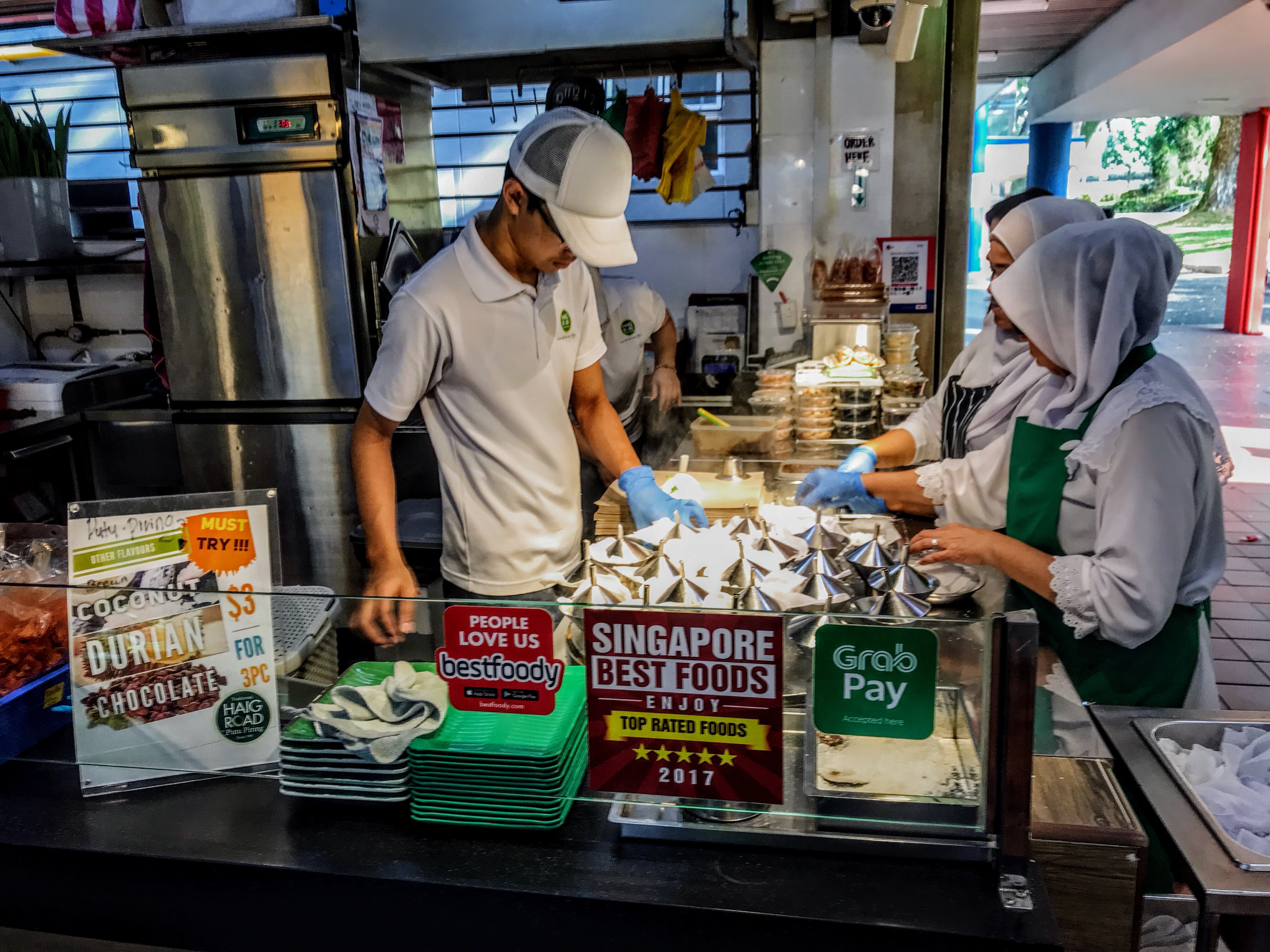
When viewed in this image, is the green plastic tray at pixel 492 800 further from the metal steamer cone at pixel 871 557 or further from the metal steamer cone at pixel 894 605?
the metal steamer cone at pixel 871 557

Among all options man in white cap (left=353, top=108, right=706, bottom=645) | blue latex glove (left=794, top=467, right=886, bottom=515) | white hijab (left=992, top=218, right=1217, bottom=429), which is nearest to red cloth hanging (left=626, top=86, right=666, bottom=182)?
man in white cap (left=353, top=108, right=706, bottom=645)

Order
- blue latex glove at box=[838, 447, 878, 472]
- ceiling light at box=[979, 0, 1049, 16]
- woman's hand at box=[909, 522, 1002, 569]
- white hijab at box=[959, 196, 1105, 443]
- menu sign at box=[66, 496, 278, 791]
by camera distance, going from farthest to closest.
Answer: ceiling light at box=[979, 0, 1049, 16], blue latex glove at box=[838, 447, 878, 472], white hijab at box=[959, 196, 1105, 443], woman's hand at box=[909, 522, 1002, 569], menu sign at box=[66, 496, 278, 791]

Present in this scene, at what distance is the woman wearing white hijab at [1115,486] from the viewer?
1.82 meters

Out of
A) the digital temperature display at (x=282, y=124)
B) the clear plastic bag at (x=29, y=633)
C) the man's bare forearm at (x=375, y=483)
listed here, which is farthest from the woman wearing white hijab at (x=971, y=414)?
the digital temperature display at (x=282, y=124)

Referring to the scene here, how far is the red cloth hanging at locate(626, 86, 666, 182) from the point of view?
4.21m

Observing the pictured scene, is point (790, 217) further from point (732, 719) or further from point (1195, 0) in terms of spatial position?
point (1195, 0)

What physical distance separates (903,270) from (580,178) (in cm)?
271

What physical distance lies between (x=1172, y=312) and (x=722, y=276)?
15.5 meters

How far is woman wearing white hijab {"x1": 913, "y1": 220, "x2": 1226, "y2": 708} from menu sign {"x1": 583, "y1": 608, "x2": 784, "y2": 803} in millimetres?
976

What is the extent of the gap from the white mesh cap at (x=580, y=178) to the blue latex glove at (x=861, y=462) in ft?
3.69

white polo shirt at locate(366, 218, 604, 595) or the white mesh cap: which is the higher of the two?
the white mesh cap

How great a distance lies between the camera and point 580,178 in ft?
6.72

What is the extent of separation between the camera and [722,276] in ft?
15.7

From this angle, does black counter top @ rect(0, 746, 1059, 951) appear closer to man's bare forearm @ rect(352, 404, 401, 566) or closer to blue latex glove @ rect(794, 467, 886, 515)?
man's bare forearm @ rect(352, 404, 401, 566)
